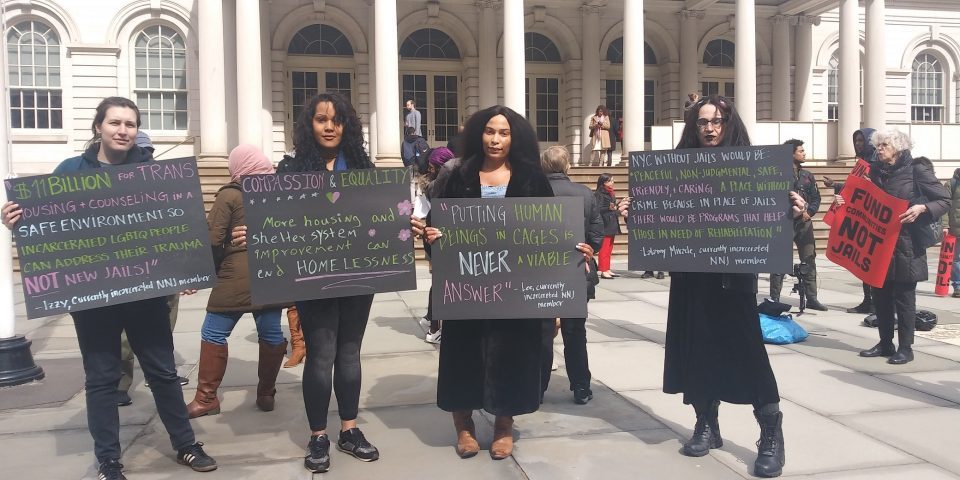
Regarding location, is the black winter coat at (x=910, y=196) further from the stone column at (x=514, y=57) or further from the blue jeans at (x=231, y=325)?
the stone column at (x=514, y=57)

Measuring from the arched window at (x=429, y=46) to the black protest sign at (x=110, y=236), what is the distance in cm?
1995

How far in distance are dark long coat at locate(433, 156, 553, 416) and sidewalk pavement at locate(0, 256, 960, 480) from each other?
339 mm

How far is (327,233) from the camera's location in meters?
4.17

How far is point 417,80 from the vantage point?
23.6 m

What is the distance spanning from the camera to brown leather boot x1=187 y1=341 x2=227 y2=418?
16.9 ft

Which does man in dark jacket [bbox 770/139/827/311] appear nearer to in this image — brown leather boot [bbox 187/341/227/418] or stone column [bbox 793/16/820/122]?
brown leather boot [bbox 187/341/227/418]

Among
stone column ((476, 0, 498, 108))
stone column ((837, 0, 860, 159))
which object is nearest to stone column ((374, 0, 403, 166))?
stone column ((476, 0, 498, 108))

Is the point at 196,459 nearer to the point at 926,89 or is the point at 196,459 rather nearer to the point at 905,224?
the point at 905,224

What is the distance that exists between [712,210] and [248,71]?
1590 cm

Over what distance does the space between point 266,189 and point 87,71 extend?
19932mm

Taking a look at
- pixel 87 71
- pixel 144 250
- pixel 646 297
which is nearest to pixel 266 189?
pixel 144 250

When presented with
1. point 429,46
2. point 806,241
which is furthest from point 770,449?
point 429,46

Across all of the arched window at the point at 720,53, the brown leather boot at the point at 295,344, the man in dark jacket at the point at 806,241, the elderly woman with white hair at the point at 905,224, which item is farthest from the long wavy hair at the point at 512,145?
the arched window at the point at 720,53

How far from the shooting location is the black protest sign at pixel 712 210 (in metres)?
4.12
